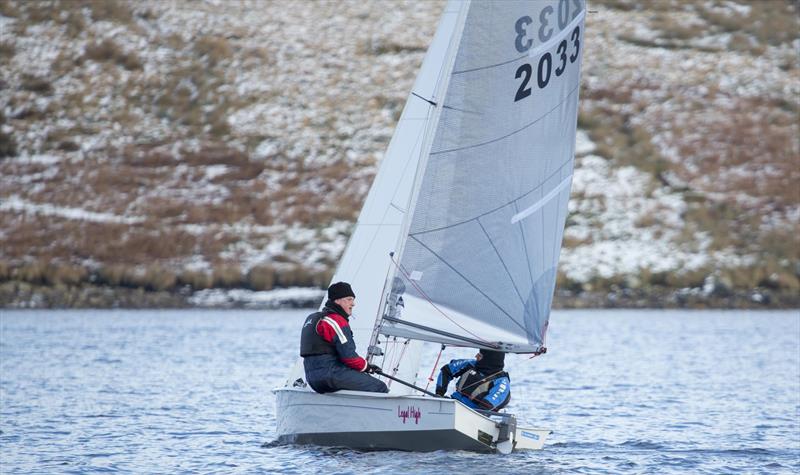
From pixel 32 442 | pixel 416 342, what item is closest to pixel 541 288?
pixel 416 342

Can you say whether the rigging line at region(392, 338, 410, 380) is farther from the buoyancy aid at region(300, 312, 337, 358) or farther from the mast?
the buoyancy aid at region(300, 312, 337, 358)

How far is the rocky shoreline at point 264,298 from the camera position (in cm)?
6316

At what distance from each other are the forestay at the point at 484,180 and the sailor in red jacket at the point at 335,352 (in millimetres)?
849

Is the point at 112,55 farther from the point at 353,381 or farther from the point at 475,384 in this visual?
the point at 353,381

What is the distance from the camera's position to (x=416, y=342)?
19484 mm

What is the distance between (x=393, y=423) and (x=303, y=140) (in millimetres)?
68088

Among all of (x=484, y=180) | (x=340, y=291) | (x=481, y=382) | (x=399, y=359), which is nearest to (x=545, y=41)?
(x=484, y=180)

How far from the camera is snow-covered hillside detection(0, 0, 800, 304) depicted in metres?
67.6

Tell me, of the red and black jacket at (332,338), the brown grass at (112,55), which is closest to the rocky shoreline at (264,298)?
the brown grass at (112,55)

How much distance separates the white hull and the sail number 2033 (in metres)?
5.09

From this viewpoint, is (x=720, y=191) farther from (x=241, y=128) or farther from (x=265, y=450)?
(x=265, y=450)

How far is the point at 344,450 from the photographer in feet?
58.4

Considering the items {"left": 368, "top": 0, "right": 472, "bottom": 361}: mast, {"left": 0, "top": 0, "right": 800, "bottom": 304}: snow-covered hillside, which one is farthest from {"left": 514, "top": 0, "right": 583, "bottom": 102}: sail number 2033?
{"left": 0, "top": 0, "right": 800, "bottom": 304}: snow-covered hillside

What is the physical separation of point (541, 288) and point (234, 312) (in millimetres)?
46180
